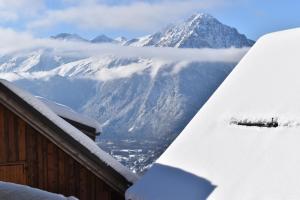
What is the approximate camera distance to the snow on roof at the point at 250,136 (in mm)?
5898

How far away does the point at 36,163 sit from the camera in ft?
32.1

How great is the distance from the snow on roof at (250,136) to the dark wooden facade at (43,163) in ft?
6.58

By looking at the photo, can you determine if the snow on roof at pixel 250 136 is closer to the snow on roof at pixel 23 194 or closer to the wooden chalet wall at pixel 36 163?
the wooden chalet wall at pixel 36 163

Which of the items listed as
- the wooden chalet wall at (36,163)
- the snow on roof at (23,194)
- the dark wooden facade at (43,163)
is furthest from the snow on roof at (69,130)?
the snow on roof at (23,194)

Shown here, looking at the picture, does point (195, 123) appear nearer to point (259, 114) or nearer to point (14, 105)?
point (259, 114)

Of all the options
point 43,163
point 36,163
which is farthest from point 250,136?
point 36,163

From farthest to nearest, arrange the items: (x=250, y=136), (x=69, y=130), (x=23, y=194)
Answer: (x=69, y=130) < (x=250, y=136) < (x=23, y=194)

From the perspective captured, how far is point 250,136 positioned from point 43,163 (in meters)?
4.83

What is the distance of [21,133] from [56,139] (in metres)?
0.78

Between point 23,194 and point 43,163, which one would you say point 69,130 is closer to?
point 43,163

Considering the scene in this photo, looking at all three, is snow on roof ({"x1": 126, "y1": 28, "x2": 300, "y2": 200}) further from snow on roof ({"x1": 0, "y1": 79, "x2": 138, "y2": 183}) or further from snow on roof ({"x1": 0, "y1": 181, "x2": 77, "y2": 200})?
snow on roof ({"x1": 0, "y1": 181, "x2": 77, "y2": 200})

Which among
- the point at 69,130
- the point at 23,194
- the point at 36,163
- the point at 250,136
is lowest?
the point at 36,163

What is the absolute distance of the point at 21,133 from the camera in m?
9.70

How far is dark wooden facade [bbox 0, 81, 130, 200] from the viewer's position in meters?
9.68
